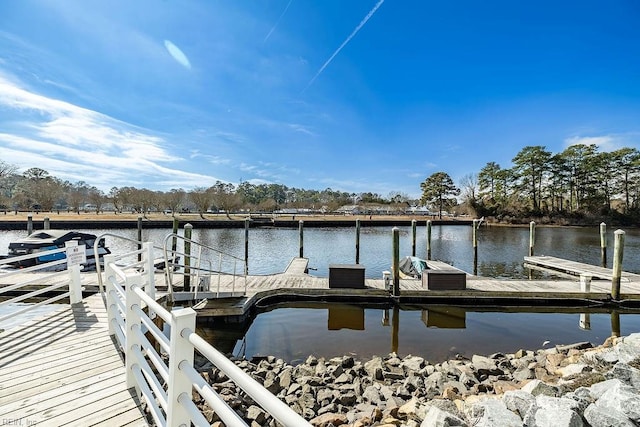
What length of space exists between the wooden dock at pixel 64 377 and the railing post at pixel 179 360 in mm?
1005

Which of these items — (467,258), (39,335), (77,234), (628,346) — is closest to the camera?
(39,335)

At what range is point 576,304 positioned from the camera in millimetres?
9172

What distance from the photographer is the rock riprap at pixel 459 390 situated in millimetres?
3103

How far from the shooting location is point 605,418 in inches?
114

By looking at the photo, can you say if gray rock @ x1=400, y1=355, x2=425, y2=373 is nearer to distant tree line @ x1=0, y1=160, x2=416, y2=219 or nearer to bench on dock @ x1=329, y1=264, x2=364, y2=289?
bench on dock @ x1=329, y1=264, x2=364, y2=289

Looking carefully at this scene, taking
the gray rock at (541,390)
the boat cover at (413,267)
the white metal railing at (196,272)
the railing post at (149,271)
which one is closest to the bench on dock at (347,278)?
the white metal railing at (196,272)

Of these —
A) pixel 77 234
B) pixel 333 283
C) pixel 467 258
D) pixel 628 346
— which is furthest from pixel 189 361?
pixel 467 258

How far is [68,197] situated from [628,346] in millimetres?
73339

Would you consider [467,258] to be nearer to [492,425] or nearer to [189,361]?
[492,425]

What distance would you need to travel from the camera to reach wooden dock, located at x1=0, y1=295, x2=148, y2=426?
7.85ft

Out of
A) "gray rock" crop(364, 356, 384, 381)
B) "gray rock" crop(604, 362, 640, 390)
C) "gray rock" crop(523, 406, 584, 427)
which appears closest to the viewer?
"gray rock" crop(523, 406, 584, 427)

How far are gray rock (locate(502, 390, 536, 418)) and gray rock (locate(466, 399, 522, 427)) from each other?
0.13 metres

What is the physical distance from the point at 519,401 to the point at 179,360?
3.67m

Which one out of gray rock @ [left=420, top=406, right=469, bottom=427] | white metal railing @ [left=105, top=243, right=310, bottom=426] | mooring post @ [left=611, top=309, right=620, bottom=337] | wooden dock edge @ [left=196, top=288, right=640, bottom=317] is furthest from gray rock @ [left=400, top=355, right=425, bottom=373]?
mooring post @ [left=611, top=309, right=620, bottom=337]
